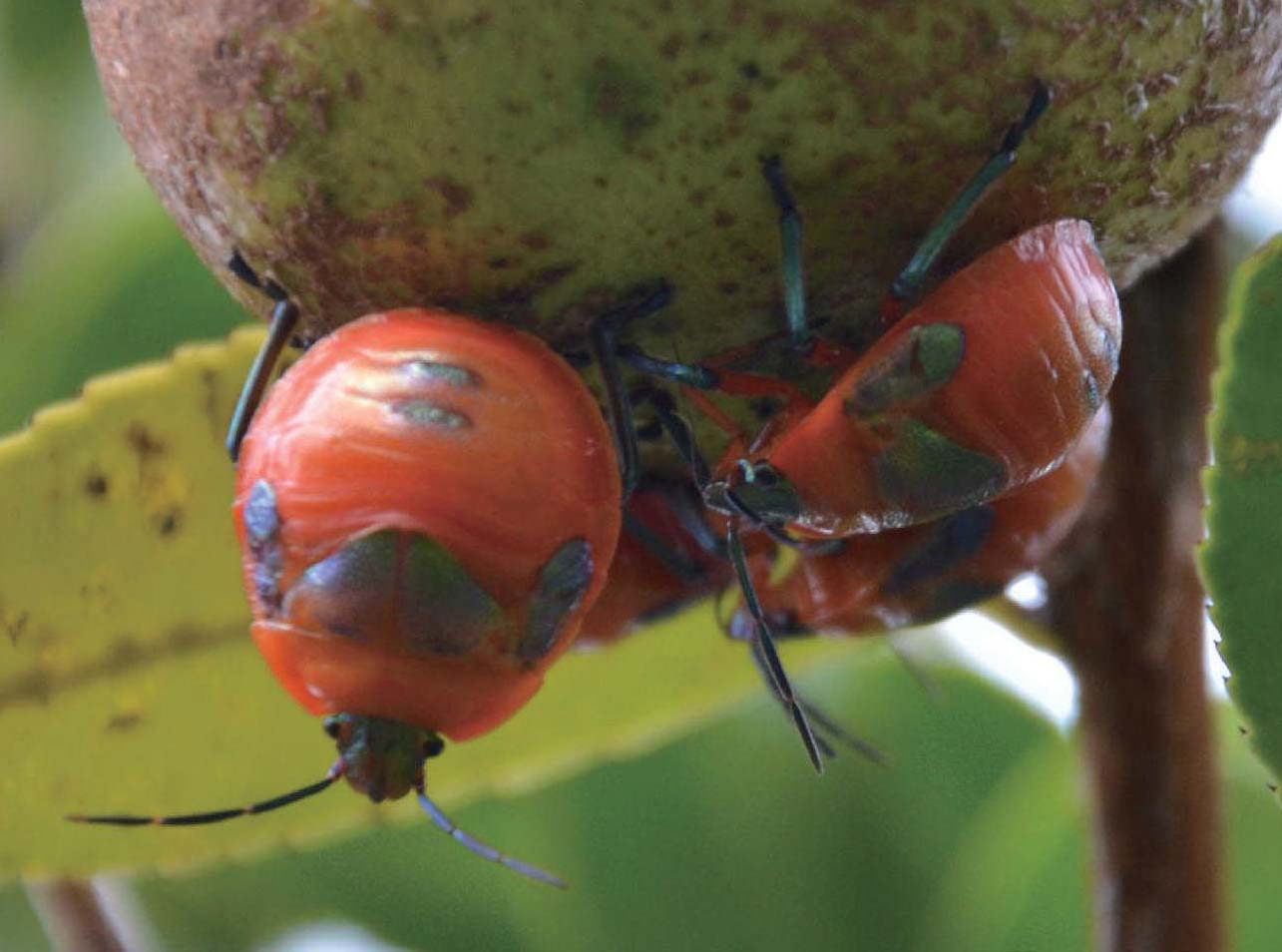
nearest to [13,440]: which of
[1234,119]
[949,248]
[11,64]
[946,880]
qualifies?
[949,248]

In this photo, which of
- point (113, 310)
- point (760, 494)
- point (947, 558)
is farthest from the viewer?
point (113, 310)

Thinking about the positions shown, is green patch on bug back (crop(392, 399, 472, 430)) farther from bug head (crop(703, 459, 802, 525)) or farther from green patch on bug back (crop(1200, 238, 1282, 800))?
green patch on bug back (crop(1200, 238, 1282, 800))

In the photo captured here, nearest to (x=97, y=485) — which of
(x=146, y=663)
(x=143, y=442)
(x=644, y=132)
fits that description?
(x=143, y=442)

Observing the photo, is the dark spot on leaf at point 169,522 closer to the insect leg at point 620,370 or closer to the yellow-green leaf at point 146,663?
the yellow-green leaf at point 146,663

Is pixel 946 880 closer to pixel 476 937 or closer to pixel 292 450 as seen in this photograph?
pixel 476 937

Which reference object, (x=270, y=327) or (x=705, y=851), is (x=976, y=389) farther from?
(x=705, y=851)

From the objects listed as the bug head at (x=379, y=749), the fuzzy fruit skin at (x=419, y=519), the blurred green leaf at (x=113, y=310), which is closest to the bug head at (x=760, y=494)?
the fuzzy fruit skin at (x=419, y=519)
